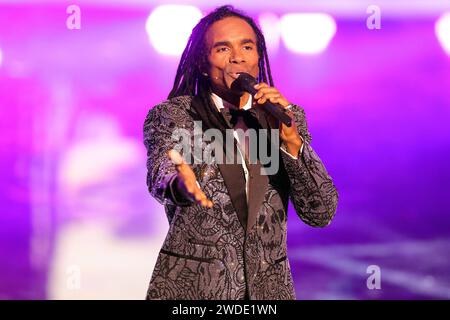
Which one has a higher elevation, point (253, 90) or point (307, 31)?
point (307, 31)

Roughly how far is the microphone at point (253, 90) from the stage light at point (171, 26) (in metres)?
1.62

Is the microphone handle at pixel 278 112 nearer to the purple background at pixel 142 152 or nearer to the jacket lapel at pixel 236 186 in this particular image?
the jacket lapel at pixel 236 186

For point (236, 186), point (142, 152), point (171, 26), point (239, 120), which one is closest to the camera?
point (236, 186)

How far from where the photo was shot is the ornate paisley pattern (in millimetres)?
1950

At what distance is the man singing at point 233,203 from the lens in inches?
76.8

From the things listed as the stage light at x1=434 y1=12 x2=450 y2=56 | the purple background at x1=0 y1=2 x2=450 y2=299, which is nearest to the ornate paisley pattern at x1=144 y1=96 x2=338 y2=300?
the purple background at x1=0 y1=2 x2=450 y2=299

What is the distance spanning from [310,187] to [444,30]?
2197 mm

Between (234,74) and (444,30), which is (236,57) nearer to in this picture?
(234,74)

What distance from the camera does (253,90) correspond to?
6.42ft

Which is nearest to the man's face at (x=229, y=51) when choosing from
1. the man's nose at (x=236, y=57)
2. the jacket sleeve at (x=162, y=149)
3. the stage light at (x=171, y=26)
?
the man's nose at (x=236, y=57)

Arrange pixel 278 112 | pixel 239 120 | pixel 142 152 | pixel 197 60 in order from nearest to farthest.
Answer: pixel 278 112
pixel 239 120
pixel 197 60
pixel 142 152

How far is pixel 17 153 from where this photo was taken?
3.79 m

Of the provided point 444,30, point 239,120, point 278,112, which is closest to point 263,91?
point 278,112
